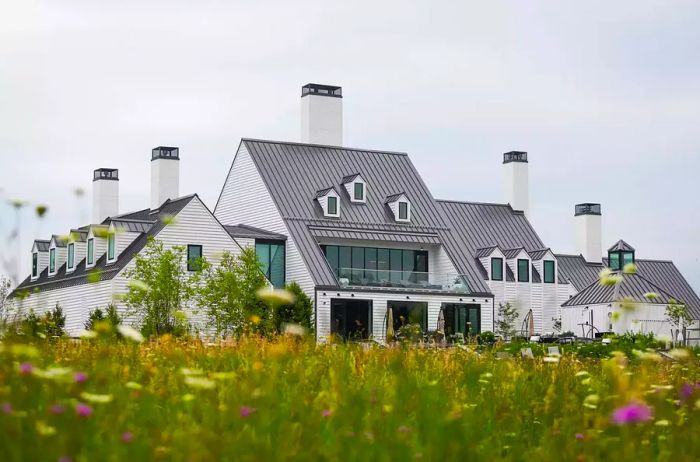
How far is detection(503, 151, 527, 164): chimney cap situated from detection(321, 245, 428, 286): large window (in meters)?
12.0

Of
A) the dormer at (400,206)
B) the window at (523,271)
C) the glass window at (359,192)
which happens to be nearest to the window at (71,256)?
the glass window at (359,192)

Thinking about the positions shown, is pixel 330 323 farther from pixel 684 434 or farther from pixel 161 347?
pixel 684 434

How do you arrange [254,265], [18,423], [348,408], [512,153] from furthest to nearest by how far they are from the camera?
1. [512,153]
2. [254,265]
3. [348,408]
4. [18,423]

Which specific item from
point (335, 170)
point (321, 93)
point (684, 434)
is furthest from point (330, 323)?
point (684, 434)

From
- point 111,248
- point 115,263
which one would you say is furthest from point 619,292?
point 111,248

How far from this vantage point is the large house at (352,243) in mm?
52000

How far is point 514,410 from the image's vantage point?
32.7 ft

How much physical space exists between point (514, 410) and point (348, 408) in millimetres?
2953

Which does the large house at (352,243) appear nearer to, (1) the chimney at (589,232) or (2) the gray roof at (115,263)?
(2) the gray roof at (115,263)

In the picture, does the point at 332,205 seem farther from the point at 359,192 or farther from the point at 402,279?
the point at 402,279

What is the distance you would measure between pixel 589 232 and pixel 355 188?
19345 mm

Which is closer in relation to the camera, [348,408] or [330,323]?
[348,408]

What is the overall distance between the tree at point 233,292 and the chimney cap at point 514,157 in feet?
73.6

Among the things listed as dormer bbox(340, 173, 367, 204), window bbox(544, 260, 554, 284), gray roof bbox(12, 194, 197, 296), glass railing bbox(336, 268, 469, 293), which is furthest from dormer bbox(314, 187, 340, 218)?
window bbox(544, 260, 554, 284)
